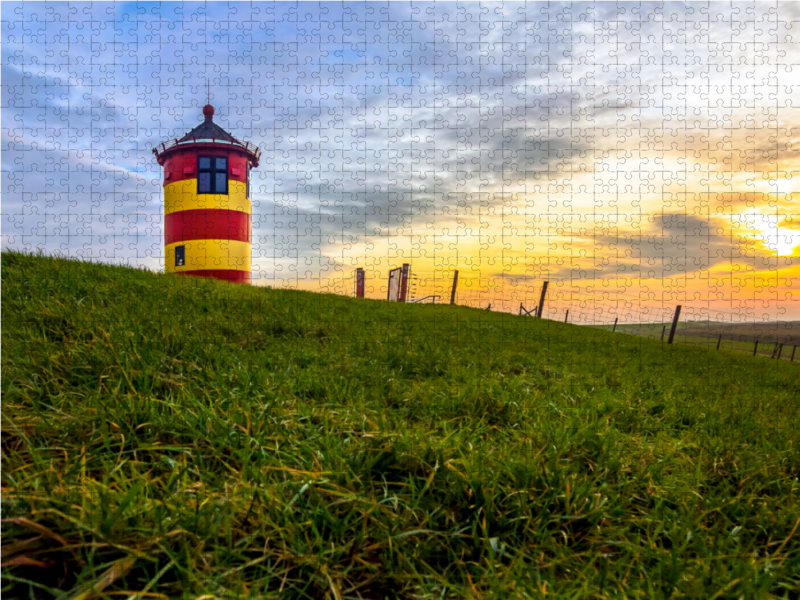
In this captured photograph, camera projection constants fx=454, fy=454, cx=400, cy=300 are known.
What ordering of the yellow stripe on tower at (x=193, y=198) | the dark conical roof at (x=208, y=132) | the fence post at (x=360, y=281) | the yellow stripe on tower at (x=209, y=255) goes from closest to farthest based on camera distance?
the yellow stripe on tower at (x=209, y=255) → the yellow stripe on tower at (x=193, y=198) → the dark conical roof at (x=208, y=132) → the fence post at (x=360, y=281)

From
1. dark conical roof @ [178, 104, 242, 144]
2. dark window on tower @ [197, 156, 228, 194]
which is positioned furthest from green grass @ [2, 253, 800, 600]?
dark conical roof @ [178, 104, 242, 144]

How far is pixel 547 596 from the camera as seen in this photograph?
183 centimetres

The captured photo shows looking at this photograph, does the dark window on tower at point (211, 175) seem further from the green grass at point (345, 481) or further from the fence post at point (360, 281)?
the green grass at point (345, 481)

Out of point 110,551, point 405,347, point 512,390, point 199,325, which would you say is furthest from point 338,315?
point 110,551

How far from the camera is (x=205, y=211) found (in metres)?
17.0

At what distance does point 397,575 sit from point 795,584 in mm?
1850

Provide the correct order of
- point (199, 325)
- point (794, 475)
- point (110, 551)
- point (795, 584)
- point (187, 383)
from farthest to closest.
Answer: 1. point (199, 325)
2. point (187, 383)
3. point (794, 475)
4. point (795, 584)
5. point (110, 551)

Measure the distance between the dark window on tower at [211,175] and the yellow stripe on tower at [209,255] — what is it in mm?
1958

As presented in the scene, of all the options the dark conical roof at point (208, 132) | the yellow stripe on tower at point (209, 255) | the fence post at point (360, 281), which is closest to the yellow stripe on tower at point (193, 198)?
the yellow stripe on tower at point (209, 255)

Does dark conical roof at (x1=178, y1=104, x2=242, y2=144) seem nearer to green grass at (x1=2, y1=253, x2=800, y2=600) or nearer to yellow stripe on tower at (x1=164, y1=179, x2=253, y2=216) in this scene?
yellow stripe on tower at (x1=164, y1=179, x2=253, y2=216)

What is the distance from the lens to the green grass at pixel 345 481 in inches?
71.4

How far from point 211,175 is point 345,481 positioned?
56.7ft

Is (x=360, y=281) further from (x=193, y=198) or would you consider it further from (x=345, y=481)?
(x=345, y=481)

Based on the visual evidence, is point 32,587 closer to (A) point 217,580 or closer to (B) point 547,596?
(A) point 217,580
